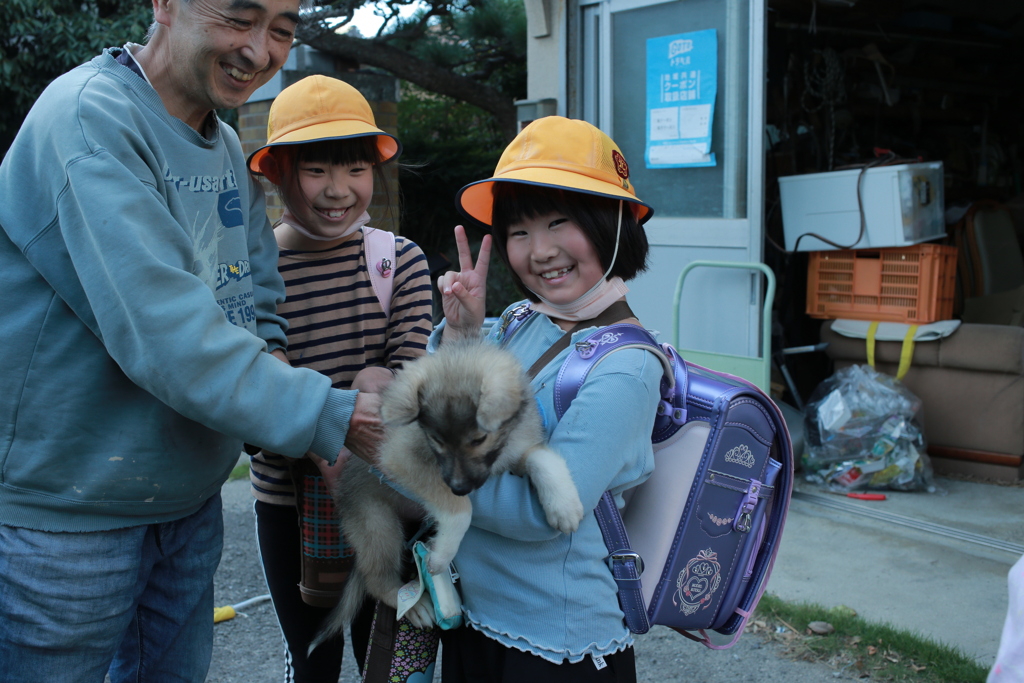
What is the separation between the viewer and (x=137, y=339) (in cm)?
156

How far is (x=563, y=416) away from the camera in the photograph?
1.79 m

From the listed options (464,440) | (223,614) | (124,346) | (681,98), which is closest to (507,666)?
(464,440)

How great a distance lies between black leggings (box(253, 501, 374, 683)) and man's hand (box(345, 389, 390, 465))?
71 cm

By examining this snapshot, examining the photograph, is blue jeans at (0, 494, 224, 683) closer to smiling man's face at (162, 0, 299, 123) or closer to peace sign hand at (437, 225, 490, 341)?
peace sign hand at (437, 225, 490, 341)

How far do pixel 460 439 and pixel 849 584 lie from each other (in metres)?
3.07

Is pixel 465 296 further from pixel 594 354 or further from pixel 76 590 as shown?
pixel 76 590

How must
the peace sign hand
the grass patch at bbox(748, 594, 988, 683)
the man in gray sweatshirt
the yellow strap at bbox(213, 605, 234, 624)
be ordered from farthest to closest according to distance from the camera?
the yellow strap at bbox(213, 605, 234, 624) → the grass patch at bbox(748, 594, 988, 683) → the peace sign hand → the man in gray sweatshirt

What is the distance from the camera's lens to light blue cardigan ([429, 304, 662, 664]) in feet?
5.59

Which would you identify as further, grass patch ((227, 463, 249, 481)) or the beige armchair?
grass patch ((227, 463, 249, 481))

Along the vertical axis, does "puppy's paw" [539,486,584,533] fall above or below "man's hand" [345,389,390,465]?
below

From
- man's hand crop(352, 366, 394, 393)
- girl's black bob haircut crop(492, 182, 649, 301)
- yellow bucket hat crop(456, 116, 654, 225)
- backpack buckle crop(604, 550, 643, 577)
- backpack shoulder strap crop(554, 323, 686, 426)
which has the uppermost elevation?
yellow bucket hat crop(456, 116, 654, 225)

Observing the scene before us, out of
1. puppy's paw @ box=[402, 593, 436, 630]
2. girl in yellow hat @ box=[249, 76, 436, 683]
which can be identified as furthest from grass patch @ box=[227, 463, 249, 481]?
puppy's paw @ box=[402, 593, 436, 630]

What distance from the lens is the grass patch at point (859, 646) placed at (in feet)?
10.6

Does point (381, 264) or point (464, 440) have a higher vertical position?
point (381, 264)
